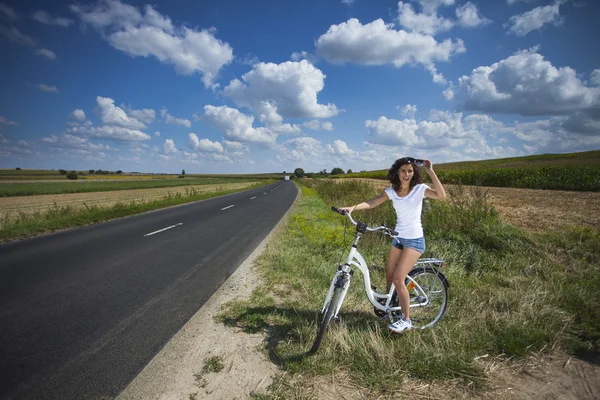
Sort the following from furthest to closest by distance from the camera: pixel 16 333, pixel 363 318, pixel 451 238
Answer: pixel 451 238 < pixel 363 318 < pixel 16 333

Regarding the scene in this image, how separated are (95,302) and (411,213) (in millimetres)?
4856

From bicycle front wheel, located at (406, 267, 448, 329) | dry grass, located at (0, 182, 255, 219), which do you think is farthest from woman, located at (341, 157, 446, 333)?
dry grass, located at (0, 182, 255, 219)

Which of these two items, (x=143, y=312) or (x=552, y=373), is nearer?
(x=552, y=373)

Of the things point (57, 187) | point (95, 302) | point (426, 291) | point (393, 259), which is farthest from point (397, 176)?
point (57, 187)

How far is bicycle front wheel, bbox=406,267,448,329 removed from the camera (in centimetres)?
346

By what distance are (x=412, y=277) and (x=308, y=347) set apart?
5.17ft

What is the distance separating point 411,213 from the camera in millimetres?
3129

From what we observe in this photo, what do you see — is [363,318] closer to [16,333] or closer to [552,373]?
[552,373]

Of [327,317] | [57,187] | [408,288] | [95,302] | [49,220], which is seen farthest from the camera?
[57,187]

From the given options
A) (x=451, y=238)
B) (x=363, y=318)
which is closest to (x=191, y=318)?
(x=363, y=318)

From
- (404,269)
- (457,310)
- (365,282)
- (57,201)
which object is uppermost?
(404,269)

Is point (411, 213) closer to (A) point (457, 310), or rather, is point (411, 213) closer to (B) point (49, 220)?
(A) point (457, 310)

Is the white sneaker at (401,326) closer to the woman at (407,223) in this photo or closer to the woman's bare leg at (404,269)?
the woman at (407,223)

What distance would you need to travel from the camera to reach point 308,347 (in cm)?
305
